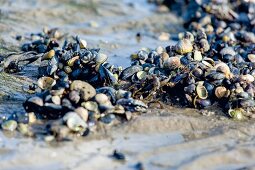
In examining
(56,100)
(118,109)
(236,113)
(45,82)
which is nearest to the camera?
(56,100)

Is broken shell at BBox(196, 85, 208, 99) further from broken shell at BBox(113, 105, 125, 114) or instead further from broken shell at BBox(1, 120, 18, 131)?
broken shell at BBox(1, 120, 18, 131)

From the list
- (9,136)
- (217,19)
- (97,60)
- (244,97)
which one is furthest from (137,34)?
(9,136)

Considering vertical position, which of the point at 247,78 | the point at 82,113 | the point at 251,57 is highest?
the point at 251,57

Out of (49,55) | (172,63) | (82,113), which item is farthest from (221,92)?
(49,55)

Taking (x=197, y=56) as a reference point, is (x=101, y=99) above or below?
below

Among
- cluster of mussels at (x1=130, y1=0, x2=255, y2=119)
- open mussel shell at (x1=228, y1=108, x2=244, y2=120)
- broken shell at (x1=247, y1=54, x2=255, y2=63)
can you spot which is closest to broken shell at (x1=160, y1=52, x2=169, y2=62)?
cluster of mussels at (x1=130, y1=0, x2=255, y2=119)

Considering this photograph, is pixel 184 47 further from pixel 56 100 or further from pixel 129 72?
pixel 56 100
